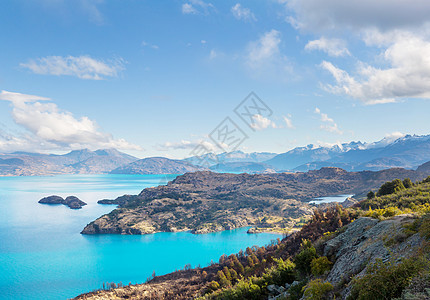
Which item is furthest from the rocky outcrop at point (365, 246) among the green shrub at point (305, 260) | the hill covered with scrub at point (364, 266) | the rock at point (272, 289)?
the rock at point (272, 289)

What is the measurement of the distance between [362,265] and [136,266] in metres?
159

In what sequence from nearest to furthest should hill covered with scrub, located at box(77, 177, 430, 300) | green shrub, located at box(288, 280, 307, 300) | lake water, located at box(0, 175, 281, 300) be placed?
hill covered with scrub, located at box(77, 177, 430, 300) → green shrub, located at box(288, 280, 307, 300) → lake water, located at box(0, 175, 281, 300)

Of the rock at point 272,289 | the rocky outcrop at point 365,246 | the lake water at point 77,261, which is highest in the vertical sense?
the rocky outcrop at point 365,246

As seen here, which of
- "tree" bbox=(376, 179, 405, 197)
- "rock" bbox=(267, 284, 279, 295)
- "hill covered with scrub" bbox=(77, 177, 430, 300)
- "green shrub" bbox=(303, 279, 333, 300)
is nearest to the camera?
"hill covered with scrub" bbox=(77, 177, 430, 300)

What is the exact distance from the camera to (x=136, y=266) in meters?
152

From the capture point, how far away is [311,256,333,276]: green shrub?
915 inches

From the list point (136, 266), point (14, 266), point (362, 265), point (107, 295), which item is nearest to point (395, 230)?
point (362, 265)

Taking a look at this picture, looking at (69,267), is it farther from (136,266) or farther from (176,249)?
(176,249)

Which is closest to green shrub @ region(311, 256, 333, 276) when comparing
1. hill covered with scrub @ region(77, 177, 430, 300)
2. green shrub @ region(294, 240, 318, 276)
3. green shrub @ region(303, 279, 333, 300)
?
hill covered with scrub @ region(77, 177, 430, 300)

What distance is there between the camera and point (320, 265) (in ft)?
78.0

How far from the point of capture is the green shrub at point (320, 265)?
76.2 feet

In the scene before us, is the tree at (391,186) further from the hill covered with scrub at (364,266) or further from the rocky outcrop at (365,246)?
the rocky outcrop at (365,246)

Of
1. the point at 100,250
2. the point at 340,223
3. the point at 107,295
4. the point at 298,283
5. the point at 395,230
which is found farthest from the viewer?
the point at 100,250

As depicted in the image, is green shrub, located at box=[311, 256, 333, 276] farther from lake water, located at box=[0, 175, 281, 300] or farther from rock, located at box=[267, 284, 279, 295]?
lake water, located at box=[0, 175, 281, 300]
